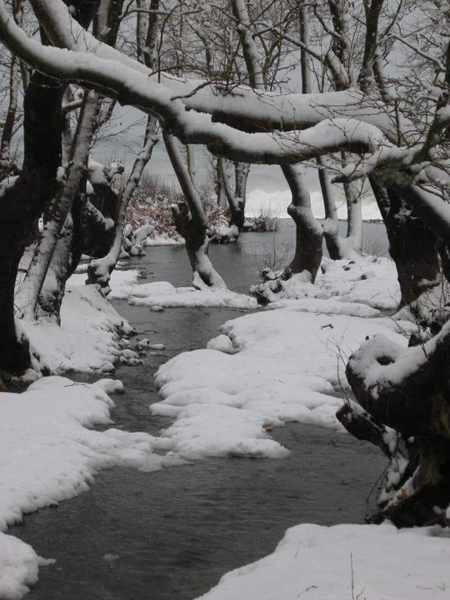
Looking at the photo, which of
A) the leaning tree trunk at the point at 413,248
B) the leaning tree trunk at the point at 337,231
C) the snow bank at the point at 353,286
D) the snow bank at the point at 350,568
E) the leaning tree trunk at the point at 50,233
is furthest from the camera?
the leaning tree trunk at the point at 337,231

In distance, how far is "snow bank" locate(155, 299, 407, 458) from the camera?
293 inches

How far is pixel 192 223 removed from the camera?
63.4 ft

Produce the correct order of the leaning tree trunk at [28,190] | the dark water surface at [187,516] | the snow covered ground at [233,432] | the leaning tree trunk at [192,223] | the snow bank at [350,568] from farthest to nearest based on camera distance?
the leaning tree trunk at [192,223] → the leaning tree trunk at [28,190] → the dark water surface at [187,516] → the snow covered ground at [233,432] → the snow bank at [350,568]

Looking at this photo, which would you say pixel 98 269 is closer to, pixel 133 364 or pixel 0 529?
pixel 133 364

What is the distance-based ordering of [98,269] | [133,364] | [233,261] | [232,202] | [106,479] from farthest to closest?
[232,202] < [233,261] < [98,269] < [133,364] < [106,479]

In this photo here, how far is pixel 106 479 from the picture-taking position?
636 cm

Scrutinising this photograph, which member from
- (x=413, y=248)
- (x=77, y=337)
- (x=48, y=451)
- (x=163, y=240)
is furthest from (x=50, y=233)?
(x=163, y=240)

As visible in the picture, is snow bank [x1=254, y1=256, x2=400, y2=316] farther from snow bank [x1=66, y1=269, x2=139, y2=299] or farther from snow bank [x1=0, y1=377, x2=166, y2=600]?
snow bank [x1=0, y1=377, x2=166, y2=600]

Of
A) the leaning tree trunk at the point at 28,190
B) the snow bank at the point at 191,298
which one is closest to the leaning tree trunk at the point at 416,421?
the leaning tree trunk at the point at 28,190

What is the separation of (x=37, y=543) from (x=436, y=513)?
8.39 ft

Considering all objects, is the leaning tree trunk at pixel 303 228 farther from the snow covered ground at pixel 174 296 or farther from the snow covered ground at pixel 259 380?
the snow covered ground at pixel 259 380

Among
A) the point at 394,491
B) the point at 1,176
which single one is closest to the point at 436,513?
the point at 394,491

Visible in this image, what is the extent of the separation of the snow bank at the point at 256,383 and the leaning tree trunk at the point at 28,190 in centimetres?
231

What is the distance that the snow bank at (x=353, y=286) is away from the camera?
61.3ft
